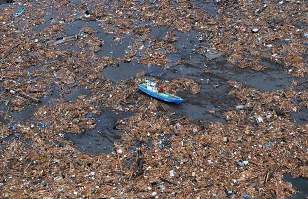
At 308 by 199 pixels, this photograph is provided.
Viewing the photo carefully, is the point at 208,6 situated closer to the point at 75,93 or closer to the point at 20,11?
the point at 75,93

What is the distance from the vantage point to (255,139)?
19.3 ft

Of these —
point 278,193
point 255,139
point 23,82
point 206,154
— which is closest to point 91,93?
point 23,82

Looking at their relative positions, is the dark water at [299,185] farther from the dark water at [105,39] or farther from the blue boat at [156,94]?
the dark water at [105,39]

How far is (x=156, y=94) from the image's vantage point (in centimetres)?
666

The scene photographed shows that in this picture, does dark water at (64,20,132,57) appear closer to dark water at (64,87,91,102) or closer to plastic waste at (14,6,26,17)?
dark water at (64,87,91,102)

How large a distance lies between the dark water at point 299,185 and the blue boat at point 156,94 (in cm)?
196

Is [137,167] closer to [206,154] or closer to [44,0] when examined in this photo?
[206,154]

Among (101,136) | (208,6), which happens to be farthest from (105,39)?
(101,136)

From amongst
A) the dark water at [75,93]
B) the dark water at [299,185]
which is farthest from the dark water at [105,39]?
the dark water at [299,185]

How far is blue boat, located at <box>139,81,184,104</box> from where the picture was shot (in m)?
6.55

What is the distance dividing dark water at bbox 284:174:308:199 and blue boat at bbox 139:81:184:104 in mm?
1963

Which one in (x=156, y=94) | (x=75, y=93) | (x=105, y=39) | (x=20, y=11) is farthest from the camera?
(x=20, y=11)

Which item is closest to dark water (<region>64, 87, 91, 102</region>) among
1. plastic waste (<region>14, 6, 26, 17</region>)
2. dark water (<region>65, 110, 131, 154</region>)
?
dark water (<region>65, 110, 131, 154</region>)

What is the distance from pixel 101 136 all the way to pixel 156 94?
109 cm
